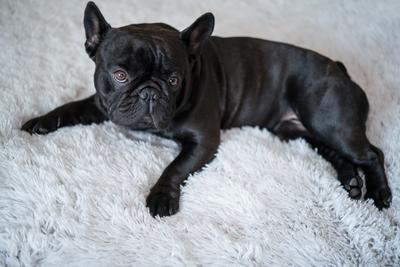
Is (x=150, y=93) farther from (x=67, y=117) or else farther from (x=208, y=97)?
(x=67, y=117)

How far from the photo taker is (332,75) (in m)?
2.09

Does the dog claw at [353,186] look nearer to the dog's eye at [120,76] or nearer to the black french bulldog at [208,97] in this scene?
the black french bulldog at [208,97]

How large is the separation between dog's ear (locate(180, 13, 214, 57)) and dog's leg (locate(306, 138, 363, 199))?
2.52 ft

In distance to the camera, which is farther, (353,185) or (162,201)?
(353,185)

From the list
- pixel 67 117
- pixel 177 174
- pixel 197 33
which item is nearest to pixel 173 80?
pixel 197 33

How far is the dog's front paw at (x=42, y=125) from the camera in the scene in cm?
194

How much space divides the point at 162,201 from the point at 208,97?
60cm

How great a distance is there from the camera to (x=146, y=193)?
1.69 m

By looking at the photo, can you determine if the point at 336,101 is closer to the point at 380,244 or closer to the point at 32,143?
the point at 380,244

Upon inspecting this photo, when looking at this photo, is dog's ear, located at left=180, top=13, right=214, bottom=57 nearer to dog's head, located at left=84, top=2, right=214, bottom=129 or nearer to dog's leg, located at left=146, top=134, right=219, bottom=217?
dog's head, located at left=84, top=2, right=214, bottom=129

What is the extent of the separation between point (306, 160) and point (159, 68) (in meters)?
0.79

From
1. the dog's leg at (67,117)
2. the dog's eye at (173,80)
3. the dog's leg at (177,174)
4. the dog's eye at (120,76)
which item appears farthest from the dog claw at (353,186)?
the dog's leg at (67,117)

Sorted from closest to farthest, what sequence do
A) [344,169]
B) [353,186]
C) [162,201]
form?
[162,201] → [353,186] → [344,169]

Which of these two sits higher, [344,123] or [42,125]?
[344,123]
